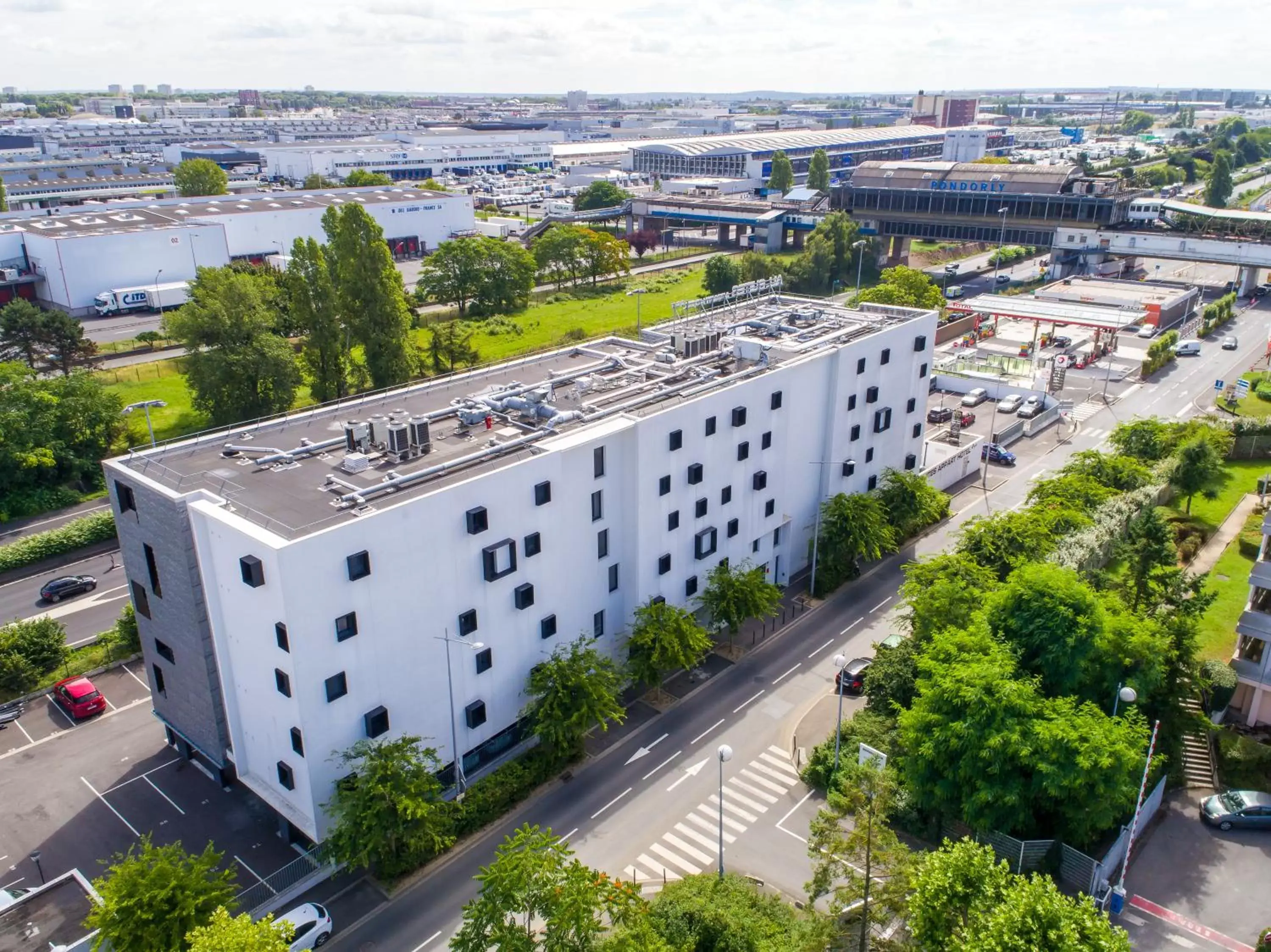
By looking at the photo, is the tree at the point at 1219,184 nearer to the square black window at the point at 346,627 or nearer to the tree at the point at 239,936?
the square black window at the point at 346,627

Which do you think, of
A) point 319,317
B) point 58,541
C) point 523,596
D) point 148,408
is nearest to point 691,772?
point 523,596

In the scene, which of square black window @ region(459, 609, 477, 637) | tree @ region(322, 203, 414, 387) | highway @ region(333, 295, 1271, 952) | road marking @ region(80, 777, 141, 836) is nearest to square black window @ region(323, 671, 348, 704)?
square black window @ region(459, 609, 477, 637)

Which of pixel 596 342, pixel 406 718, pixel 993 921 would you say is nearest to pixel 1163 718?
pixel 993 921

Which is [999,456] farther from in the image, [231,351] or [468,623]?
[231,351]

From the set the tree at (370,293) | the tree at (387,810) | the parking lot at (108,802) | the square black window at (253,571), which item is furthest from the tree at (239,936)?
the tree at (370,293)

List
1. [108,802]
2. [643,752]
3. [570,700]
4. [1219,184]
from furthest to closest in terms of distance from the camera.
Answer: [1219,184]
[643,752]
[108,802]
[570,700]

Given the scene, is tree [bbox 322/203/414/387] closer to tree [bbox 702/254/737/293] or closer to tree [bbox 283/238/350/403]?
tree [bbox 283/238/350/403]
